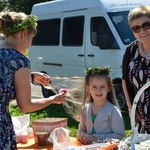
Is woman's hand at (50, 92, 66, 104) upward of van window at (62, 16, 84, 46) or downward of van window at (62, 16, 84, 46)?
downward

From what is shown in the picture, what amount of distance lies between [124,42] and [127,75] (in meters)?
3.98

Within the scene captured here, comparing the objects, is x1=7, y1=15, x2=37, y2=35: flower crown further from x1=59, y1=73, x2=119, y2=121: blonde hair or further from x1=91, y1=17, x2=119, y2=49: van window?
x1=91, y1=17, x2=119, y2=49: van window

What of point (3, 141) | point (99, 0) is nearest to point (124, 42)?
point (99, 0)

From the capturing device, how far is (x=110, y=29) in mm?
7371

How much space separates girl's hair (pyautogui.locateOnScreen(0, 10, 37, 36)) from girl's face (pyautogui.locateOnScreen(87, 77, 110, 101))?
3.17 ft

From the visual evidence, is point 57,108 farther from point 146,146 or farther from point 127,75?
point 146,146

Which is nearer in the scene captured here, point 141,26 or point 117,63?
point 141,26

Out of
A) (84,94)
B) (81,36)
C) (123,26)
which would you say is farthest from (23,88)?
(81,36)

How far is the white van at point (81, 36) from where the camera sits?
7301 millimetres

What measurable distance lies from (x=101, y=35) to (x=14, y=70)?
4.84 m

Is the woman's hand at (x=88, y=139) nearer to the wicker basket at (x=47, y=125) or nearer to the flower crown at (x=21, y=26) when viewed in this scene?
the wicker basket at (x=47, y=125)

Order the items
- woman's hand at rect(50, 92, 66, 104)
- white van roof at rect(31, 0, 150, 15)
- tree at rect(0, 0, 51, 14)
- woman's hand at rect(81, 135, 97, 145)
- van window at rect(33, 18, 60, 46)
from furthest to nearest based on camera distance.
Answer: tree at rect(0, 0, 51, 14)
van window at rect(33, 18, 60, 46)
white van roof at rect(31, 0, 150, 15)
woman's hand at rect(81, 135, 97, 145)
woman's hand at rect(50, 92, 66, 104)

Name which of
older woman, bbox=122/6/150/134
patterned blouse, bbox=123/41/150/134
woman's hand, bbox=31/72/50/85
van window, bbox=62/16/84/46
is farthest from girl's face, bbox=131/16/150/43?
van window, bbox=62/16/84/46

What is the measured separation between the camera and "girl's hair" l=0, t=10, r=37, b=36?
8.87ft
